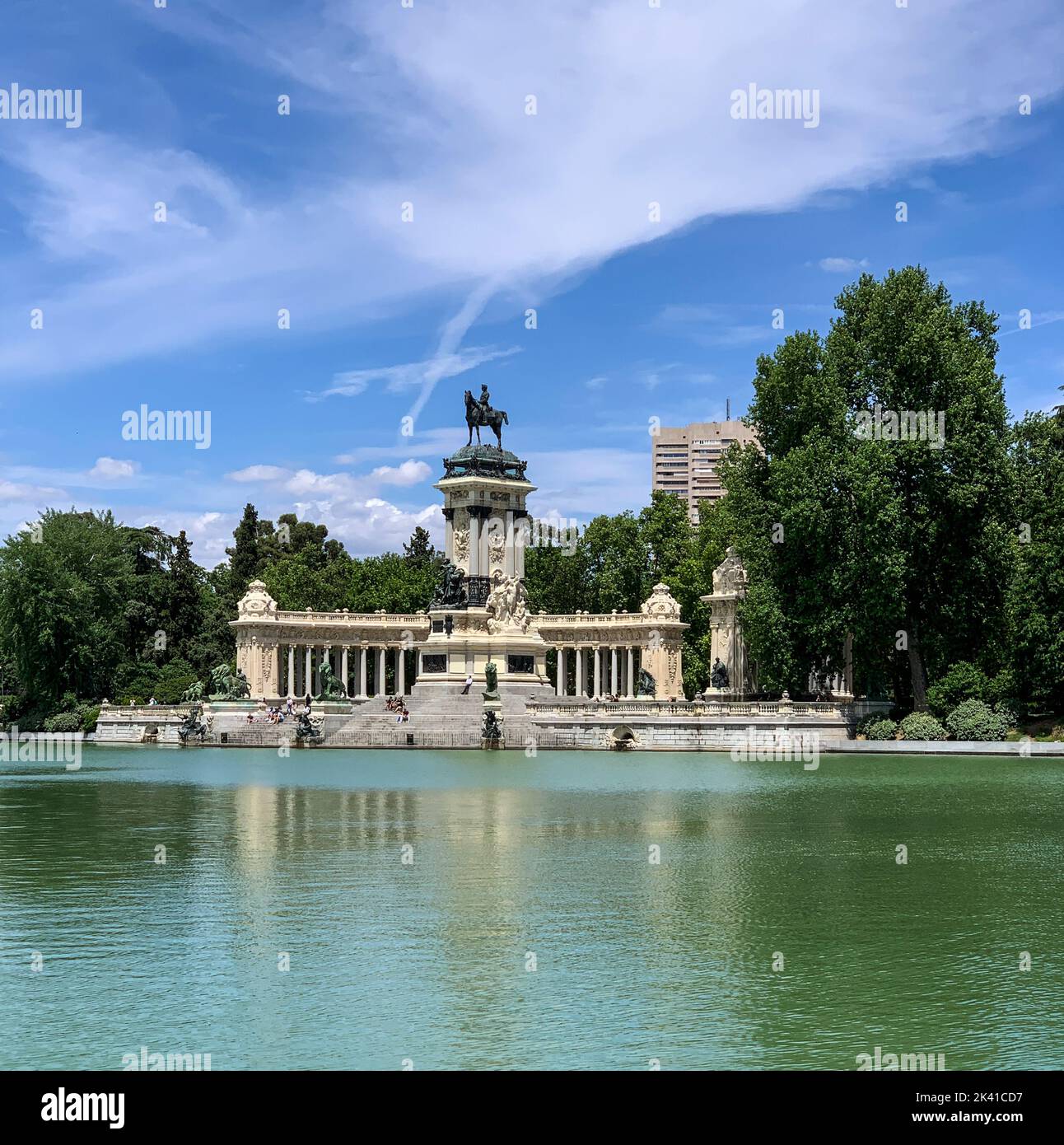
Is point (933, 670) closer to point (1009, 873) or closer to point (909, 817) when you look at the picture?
point (909, 817)

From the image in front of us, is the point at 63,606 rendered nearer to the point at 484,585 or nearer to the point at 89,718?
the point at 89,718

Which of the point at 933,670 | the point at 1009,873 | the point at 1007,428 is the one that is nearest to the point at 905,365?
the point at 1007,428

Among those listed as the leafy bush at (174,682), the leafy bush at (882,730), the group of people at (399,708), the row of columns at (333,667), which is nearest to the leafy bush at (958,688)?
the leafy bush at (882,730)

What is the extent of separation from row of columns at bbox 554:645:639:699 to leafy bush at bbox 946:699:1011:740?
28.7 m

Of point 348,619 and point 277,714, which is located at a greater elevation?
point 348,619

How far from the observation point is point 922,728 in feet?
182

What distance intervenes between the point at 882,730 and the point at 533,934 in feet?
139

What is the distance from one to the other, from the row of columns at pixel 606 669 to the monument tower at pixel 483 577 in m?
Answer: 5.58

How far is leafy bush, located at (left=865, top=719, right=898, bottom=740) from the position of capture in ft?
186

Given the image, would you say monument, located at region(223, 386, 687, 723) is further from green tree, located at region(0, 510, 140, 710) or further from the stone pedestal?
green tree, located at region(0, 510, 140, 710)

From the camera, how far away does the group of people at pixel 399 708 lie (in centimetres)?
6391

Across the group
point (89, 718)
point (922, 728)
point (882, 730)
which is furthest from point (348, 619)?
point (922, 728)

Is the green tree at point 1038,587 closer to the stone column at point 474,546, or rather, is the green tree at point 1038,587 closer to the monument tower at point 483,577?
the monument tower at point 483,577

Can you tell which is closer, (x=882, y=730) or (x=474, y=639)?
(x=882, y=730)
